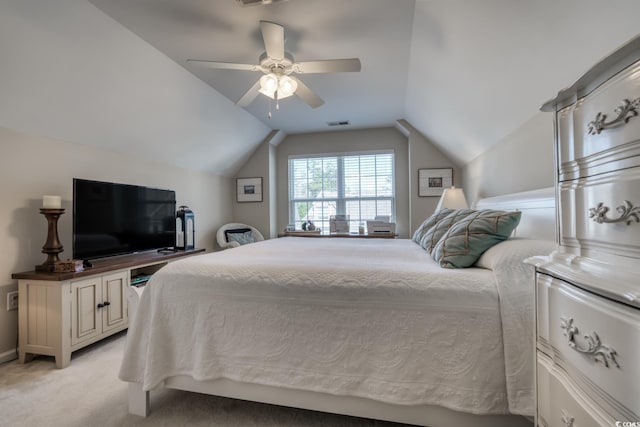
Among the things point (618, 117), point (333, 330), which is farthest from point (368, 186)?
point (618, 117)

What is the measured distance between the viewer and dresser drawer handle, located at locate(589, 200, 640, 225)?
1.89 ft

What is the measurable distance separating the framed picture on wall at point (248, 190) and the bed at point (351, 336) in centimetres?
362

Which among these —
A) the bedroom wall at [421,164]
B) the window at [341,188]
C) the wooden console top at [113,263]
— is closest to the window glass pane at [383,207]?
the window at [341,188]

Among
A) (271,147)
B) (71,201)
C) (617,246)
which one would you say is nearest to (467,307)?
(617,246)

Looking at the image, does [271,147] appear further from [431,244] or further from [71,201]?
[431,244]

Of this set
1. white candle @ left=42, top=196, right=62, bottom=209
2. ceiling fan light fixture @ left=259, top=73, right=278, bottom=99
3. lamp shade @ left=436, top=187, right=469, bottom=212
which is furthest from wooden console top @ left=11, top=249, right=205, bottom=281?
lamp shade @ left=436, top=187, right=469, bottom=212

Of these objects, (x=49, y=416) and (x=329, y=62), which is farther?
(x=329, y=62)

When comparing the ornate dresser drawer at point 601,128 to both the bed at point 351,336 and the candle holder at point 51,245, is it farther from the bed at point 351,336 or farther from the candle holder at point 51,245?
the candle holder at point 51,245

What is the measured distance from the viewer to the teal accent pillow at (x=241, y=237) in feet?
15.5

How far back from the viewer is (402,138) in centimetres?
487

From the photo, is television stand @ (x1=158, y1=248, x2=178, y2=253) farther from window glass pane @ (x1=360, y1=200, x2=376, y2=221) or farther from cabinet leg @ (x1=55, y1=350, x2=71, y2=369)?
window glass pane @ (x1=360, y1=200, x2=376, y2=221)

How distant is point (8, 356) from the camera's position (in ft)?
7.01

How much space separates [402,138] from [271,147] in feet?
7.59

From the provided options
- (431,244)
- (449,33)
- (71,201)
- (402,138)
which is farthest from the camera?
(402,138)
